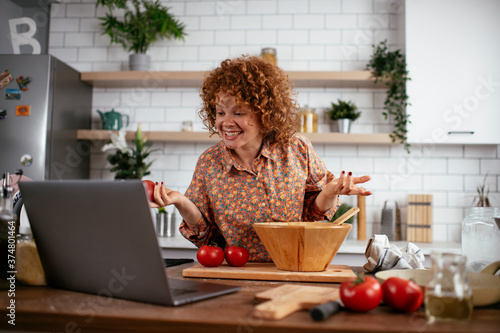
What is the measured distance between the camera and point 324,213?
6.14 feet

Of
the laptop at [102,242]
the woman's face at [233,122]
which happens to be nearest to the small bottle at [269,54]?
the woman's face at [233,122]

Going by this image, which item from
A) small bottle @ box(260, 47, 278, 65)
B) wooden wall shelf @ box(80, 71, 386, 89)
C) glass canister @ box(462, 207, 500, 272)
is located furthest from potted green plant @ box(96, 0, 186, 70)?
glass canister @ box(462, 207, 500, 272)

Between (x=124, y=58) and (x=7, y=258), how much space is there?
3031 millimetres

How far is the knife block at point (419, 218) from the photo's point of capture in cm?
342

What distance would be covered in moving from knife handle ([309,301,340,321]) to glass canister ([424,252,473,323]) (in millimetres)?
179

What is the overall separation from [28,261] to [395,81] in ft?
9.71

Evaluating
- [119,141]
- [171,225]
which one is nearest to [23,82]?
[119,141]

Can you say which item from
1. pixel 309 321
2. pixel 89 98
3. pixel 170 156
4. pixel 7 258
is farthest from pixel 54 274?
pixel 89 98

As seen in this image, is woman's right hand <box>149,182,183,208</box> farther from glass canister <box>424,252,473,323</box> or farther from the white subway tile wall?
the white subway tile wall

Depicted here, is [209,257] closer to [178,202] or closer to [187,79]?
[178,202]

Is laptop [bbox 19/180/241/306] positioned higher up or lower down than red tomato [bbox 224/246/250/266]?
higher up

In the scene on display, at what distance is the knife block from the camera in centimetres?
342

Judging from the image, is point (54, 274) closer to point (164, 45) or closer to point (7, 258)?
point (7, 258)

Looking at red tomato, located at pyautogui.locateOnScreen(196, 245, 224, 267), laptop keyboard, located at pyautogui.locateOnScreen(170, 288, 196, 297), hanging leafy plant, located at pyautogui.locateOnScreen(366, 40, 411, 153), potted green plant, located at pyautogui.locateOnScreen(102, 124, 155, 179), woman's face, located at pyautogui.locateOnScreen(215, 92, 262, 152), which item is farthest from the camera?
potted green plant, located at pyautogui.locateOnScreen(102, 124, 155, 179)
